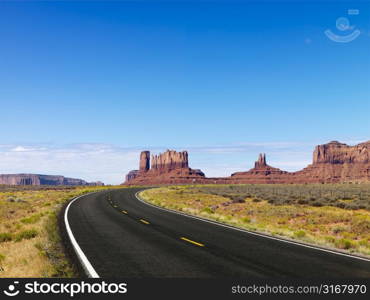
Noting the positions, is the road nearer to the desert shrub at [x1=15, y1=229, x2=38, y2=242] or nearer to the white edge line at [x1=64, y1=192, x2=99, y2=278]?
the white edge line at [x1=64, y1=192, x2=99, y2=278]

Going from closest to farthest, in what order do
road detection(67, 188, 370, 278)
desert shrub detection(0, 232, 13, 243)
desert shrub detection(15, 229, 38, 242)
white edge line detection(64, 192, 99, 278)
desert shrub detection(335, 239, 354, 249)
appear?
white edge line detection(64, 192, 99, 278), road detection(67, 188, 370, 278), desert shrub detection(335, 239, 354, 249), desert shrub detection(15, 229, 38, 242), desert shrub detection(0, 232, 13, 243)

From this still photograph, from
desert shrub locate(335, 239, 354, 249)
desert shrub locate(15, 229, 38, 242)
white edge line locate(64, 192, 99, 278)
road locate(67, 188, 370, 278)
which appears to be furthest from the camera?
desert shrub locate(15, 229, 38, 242)

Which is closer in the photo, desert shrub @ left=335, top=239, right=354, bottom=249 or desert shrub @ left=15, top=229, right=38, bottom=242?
desert shrub @ left=335, top=239, right=354, bottom=249

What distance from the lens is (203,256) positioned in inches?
415

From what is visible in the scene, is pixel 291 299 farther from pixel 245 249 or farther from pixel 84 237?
pixel 84 237

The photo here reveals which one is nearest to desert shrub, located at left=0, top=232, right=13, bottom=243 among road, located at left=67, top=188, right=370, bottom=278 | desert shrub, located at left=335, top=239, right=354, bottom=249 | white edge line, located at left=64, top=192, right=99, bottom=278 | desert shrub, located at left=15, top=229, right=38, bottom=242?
desert shrub, located at left=15, top=229, right=38, bottom=242

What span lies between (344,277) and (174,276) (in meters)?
3.81

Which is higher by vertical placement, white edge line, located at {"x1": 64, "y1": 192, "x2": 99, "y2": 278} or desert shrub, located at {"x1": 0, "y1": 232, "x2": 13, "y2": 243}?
white edge line, located at {"x1": 64, "y1": 192, "x2": 99, "y2": 278}

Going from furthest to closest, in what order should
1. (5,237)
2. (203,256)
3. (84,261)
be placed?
(5,237)
(203,256)
(84,261)

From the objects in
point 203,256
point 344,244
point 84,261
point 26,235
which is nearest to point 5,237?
point 26,235

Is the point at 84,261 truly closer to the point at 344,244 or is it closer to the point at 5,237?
the point at 5,237

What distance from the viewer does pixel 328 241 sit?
15.0m

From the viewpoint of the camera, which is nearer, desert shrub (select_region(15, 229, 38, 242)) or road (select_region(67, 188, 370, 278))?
road (select_region(67, 188, 370, 278))

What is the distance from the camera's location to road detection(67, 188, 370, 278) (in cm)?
863
